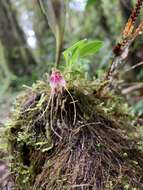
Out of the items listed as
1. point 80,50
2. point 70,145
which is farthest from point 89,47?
point 70,145

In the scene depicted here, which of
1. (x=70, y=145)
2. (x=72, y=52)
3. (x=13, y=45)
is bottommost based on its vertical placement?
(x=70, y=145)

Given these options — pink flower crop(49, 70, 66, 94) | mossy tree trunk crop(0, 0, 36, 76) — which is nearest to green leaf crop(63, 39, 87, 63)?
pink flower crop(49, 70, 66, 94)

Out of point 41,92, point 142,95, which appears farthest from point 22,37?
point 41,92

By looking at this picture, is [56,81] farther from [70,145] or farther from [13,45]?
[13,45]

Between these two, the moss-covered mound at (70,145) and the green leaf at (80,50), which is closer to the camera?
the moss-covered mound at (70,145)

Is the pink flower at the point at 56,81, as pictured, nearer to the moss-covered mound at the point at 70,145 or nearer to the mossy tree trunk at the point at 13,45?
the moss-covered mound at the point at 70,145

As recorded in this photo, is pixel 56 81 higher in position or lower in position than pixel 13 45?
lower

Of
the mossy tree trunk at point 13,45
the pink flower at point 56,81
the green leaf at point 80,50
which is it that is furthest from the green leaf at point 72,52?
the mossy tree trunk at point 13,45
